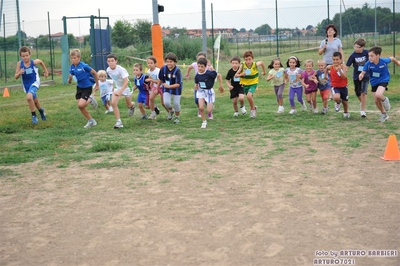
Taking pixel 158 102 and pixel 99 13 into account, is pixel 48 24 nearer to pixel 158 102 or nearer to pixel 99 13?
pixel 99 13

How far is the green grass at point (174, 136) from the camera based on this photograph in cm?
897

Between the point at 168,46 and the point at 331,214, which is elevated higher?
the point at 168,46

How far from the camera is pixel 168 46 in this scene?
3284 centimetres

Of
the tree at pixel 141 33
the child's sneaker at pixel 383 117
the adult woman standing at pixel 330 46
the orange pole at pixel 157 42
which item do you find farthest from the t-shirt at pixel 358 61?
the tree at pixel 141 33

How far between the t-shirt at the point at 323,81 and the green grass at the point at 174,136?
25.8 inches

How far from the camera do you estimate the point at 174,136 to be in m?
10.9

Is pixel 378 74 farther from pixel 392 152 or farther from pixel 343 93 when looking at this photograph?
pixel 392 152

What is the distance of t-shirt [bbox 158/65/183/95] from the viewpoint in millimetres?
12281

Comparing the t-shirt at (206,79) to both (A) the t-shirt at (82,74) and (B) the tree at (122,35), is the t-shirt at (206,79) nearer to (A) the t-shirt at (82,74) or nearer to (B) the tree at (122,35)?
(A) the t-shirt at (82,74)

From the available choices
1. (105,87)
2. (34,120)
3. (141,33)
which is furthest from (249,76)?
(141,33)

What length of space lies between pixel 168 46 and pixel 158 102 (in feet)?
56.1

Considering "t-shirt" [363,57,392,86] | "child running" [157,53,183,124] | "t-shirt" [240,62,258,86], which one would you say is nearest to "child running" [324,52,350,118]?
"t-shirt" [363,57,392,86]

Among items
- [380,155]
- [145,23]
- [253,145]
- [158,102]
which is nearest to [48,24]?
[145,23]

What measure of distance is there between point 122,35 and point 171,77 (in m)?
24.0
